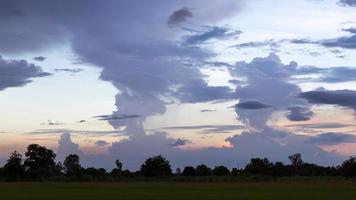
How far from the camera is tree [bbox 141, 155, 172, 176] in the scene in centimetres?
16738

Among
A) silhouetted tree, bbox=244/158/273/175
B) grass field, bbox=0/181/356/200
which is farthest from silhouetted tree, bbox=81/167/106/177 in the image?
grass field, bbox=0/181/356/200

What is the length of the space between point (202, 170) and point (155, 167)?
51.8 feet

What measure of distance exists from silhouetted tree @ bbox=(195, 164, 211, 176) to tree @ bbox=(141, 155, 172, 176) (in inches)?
397

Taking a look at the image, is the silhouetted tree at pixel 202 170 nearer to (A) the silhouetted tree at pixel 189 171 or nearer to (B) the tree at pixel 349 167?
(A) the silhouetted tree at pixel 189 171

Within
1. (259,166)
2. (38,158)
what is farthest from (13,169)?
(259,166)

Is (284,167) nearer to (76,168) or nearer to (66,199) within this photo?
(76,168)

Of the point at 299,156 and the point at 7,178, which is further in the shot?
the point at 299,156

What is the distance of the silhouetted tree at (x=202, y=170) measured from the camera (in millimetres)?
174000

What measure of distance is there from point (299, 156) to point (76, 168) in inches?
2844

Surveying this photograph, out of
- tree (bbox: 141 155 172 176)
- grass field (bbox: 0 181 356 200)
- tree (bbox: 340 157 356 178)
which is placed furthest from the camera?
tree (bbox: 141 155 172 176)

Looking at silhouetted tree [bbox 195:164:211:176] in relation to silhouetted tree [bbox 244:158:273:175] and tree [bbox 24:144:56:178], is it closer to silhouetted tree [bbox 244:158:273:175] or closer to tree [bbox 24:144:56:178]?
silhouetted tree [bbox 244:158:273:175]

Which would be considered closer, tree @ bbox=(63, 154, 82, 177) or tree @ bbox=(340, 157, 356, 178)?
tree @ bbox=(340, 157, 356, 178)

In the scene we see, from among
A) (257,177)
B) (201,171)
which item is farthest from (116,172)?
(257,177)

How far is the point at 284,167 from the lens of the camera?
18250 cm
